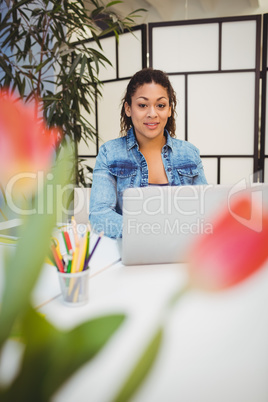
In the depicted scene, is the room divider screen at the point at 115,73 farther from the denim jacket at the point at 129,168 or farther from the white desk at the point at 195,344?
the white desk at the point at 195,344

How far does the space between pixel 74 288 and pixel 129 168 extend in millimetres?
976

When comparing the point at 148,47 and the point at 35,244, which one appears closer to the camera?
the point at 35,244

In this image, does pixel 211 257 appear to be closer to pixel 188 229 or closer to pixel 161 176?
pixel 188 229

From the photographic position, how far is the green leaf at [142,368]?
0.39ft

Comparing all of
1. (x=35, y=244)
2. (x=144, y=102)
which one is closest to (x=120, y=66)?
(x=144, y=102)

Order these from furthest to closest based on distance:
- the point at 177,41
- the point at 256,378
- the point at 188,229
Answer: the point at 177,41 < the point at 188,229 < the point at 256,378

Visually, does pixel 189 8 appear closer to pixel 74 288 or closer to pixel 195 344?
pixel 74 288

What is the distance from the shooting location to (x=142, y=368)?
0.12m

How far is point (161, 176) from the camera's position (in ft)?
5.34

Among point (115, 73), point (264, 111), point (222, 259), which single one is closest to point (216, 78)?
point (264, 111)

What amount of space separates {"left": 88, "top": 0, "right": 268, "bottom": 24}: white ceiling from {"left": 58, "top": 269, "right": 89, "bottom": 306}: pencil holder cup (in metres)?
4.76

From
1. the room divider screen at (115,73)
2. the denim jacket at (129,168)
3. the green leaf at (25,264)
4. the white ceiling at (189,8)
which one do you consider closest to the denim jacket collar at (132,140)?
the denim jacket at (129,168)

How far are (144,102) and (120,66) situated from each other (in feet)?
5.47

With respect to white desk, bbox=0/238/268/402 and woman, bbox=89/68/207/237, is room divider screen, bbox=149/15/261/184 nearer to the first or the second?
woman, bbox=89/68/207/237
